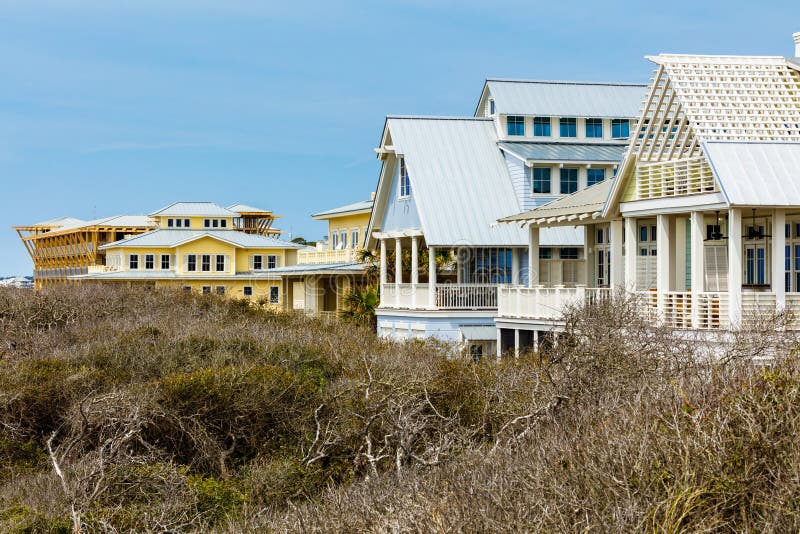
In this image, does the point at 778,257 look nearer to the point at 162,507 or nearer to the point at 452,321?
the point at 162,507

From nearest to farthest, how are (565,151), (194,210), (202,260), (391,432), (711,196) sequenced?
1. (391,432)
2. (711,196)
3. (565,151)
4. (202,260)
5. (194,210)

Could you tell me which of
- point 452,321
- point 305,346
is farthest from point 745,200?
point 452,321

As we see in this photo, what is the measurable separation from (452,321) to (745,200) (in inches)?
596

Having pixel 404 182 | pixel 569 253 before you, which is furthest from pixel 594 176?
pixel 404 182

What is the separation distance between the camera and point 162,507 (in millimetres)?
13695

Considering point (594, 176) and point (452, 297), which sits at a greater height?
point (594, 176)

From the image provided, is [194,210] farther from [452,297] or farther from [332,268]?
[452,297]

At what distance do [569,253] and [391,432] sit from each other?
20350 millimetres

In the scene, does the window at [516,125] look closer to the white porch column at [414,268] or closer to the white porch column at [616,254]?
the white porch column at [414,268]

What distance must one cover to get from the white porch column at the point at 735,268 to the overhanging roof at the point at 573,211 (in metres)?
5.37

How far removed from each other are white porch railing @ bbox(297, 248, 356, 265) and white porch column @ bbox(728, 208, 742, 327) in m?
31.3

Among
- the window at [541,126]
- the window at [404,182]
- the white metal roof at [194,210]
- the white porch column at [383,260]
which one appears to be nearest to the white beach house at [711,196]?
the window at [404,182]

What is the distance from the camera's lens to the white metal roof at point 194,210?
273ft

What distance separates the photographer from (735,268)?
2003 centimetres
